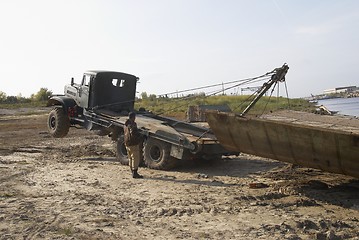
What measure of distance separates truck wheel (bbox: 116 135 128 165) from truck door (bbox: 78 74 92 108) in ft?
6.53

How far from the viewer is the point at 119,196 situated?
711cm

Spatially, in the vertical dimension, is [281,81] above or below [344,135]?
above

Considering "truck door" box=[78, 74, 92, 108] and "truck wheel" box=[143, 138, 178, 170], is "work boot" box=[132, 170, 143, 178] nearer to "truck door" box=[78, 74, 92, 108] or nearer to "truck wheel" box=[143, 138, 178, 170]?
"truck wheel" box=[143, 138, 178, 170]

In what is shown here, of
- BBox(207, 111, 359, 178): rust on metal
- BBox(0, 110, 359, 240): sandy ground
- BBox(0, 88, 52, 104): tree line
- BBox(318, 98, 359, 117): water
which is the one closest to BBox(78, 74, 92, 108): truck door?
BBox(0, 110, 359, 240): sandy ground

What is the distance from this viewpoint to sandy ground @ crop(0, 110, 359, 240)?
511cm

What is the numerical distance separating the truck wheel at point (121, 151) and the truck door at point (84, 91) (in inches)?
78.4

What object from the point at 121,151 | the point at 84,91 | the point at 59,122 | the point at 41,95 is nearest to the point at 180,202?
the point at 121,151

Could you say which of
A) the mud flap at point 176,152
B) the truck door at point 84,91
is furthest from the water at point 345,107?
the mud flap at point 176,152

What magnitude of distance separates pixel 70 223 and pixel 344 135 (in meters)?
4.17

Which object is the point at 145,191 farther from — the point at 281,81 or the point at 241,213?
the point at 281,81

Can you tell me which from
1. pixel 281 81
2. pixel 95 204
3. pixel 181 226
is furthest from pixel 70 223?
pixel 281 81

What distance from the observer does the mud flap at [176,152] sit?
9148 mm

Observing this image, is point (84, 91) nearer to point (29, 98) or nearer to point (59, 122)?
point (59, 122)

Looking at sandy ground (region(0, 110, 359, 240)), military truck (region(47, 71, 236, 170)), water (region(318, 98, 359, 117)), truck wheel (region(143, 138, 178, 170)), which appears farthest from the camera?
water (region(318, 98, 359, 117))
